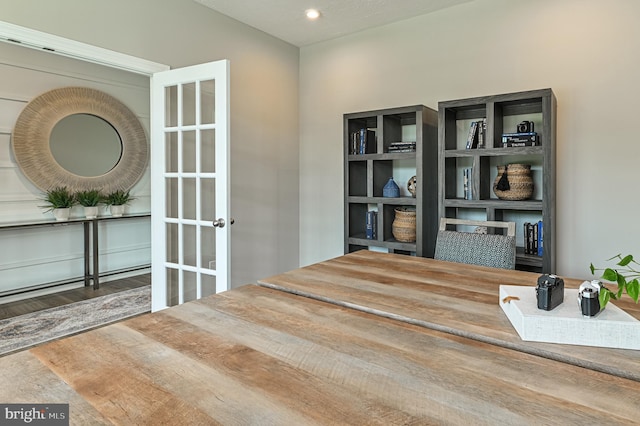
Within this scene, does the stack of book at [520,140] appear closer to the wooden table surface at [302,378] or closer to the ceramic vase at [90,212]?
the wooden table surface at [302,378]

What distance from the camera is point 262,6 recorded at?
3.19 m

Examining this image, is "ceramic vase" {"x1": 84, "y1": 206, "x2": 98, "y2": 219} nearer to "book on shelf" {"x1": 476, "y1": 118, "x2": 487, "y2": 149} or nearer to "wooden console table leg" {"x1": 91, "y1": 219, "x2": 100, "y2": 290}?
"wooden console table leg" {"x1": 91, "y1": 219, "x2": 100, "y2": 290}

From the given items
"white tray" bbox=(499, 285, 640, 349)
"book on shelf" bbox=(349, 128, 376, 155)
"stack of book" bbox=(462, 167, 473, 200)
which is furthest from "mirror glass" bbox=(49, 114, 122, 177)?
"white tray" bbox=(499, 285, 640, 349)

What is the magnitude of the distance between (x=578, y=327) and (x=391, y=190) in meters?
2.39

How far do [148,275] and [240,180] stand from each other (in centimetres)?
205

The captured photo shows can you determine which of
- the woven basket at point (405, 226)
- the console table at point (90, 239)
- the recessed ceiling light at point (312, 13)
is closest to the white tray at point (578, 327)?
the woven basket at point (405, 226)

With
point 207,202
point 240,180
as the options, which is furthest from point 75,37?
point 240,180

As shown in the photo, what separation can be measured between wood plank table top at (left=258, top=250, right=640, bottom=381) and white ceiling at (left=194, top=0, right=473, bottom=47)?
2.20 metres

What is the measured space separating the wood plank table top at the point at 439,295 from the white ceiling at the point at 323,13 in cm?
220

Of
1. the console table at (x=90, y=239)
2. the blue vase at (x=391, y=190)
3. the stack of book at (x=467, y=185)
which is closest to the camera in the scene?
the stack of book at (x=467, y=185)

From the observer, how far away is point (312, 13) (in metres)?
3.30

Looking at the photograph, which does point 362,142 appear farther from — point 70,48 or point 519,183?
point 70,48

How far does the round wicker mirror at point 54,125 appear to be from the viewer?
148 inches

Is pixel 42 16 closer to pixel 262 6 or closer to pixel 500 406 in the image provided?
pixel 262 6
